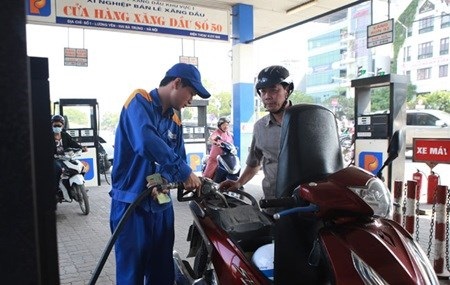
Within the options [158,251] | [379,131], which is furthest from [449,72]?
[158,251]

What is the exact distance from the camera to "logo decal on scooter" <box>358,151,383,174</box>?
6.07 metres

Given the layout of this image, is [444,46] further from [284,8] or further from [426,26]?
[284,8]

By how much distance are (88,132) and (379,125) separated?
22.9ft

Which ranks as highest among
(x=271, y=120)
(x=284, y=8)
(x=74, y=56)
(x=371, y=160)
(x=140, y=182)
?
(x=284, y=8)

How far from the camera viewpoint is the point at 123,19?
847cm

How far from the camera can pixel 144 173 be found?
2.55m

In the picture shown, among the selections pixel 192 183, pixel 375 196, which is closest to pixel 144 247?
Answer: pixel 192 183

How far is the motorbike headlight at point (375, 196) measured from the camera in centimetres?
156

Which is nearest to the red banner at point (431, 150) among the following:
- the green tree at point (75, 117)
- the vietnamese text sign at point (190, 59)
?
the vietnamese text sign at point (190, 59)

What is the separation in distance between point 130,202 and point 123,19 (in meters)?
6.84

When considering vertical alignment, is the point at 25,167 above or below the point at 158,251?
above

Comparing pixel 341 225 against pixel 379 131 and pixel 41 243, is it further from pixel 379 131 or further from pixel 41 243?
pixel 379 131

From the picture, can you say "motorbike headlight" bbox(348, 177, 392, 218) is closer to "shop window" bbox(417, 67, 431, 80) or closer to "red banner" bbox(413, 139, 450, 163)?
"red banner" bbox(413, 139, 450, 163)

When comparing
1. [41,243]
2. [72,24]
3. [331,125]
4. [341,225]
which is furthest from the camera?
[72,24]
